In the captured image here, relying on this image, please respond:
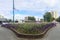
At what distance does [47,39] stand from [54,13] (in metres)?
124

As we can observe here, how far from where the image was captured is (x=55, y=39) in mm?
19172

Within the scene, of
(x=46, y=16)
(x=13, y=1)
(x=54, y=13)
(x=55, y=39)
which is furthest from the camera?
(x=54, y=13)

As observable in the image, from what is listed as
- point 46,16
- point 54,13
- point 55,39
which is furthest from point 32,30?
point 54,13

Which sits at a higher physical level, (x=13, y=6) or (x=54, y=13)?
(x=13, y=6)

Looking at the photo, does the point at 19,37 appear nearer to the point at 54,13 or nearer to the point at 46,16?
the point at 46,16

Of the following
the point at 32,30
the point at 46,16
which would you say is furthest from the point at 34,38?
the point at 46,16

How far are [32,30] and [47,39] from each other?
369cm

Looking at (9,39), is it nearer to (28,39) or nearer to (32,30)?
(28,39)

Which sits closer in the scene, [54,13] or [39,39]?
[39,39]

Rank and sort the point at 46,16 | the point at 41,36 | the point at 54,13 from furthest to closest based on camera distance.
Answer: the point at 54,13 → the point at 46,16 → the point at 41,36

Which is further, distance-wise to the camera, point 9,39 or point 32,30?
point 32,30

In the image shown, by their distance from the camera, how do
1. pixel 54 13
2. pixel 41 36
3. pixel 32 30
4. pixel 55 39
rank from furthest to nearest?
pixel 54 13, pixel 32 30, pixel 41 36, pixel 55 39

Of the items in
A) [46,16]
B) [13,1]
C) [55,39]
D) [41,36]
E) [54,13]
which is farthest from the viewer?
[54,13]

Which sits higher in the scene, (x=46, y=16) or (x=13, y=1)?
(x=13, y=1)
